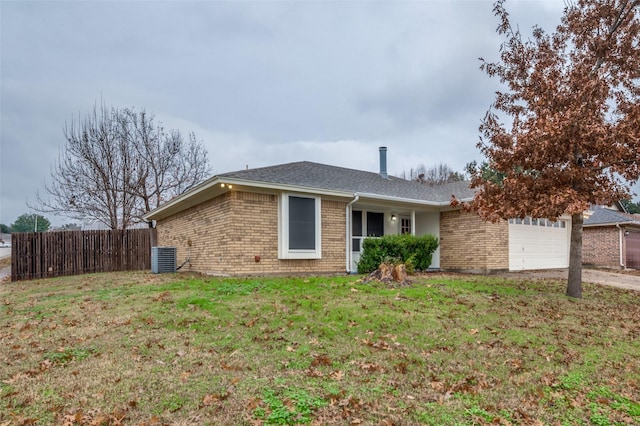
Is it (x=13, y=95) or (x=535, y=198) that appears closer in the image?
(x=535, y=198)

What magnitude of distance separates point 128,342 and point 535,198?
801 cm

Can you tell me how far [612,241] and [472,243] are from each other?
1231 cm

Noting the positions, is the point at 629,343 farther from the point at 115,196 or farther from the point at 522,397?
the point at 115,196

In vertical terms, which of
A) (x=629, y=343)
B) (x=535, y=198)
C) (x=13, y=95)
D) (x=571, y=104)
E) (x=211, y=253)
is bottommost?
(x=629, y=343)

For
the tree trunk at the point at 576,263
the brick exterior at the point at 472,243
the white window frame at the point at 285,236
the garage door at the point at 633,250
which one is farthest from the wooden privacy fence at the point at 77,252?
the garage door at the point at 633,250

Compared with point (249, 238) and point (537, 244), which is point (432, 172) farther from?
point (249, 238)

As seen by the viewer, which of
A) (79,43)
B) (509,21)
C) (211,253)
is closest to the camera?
(509,21)

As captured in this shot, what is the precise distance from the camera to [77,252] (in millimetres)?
16219

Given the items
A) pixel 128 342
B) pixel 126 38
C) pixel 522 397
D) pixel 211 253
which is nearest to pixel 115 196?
pixel 126 38

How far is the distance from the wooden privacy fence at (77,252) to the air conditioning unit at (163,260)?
208 inches

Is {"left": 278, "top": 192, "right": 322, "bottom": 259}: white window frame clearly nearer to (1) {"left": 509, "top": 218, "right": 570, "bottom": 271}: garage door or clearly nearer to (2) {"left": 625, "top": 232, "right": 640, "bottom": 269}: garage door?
(1) {"left": 509, "top": 218, "right": 570, "bottom": 271}: garage door

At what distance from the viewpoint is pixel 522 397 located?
3.69 metres

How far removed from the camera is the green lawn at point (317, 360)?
3289 mm

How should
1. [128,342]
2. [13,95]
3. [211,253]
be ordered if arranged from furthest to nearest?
1. [13,95]
2. [211,253]
3. [128,342]
